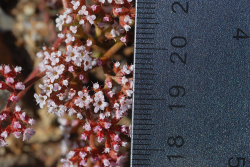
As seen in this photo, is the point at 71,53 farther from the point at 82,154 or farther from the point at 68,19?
the point at 82,154

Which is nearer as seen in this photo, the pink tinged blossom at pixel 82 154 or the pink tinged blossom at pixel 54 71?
the pink tinged blossom at pixel 54 71

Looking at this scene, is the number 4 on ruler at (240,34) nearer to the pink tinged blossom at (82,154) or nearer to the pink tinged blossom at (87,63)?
→ the pink tinged blossom at (87,63)

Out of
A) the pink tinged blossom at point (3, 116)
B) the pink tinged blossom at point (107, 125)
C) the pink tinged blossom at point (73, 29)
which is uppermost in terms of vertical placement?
the pink tinged blossom at point (73, 29)

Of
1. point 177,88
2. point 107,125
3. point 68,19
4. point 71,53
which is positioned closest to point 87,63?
point 71,53

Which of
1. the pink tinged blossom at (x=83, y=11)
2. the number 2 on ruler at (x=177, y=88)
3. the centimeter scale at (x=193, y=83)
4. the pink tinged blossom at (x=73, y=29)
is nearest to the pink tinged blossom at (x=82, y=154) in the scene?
the centimeter scale at (x=193, y=83)

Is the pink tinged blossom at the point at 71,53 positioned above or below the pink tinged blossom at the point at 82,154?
above

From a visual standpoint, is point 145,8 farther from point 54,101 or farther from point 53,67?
point 54,101

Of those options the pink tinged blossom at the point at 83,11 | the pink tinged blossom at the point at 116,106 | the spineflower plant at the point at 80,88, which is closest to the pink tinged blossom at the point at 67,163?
the spineflower plant at the point at 80,88

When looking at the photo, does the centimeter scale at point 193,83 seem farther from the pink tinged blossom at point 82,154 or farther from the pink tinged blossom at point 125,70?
the pink tinged blossom at point 82,154

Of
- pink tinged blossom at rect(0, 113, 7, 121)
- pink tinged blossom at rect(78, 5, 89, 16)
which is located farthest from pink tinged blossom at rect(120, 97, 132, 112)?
pink tinged blossom at rect(0, 113, 7, 121)

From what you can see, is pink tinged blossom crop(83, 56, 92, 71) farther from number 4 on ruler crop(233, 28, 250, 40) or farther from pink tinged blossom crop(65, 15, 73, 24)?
number 4 on ruler crop(233, 28, 250, 40)
